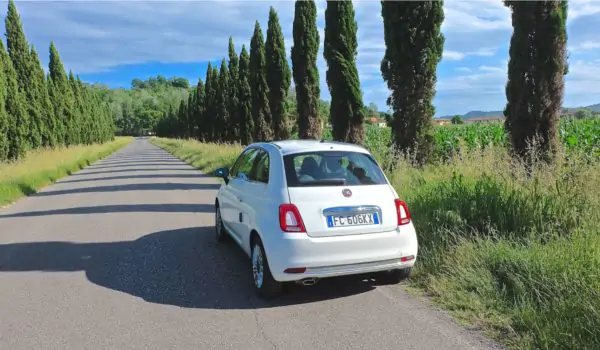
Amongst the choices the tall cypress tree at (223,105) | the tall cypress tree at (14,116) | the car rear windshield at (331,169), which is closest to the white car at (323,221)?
the car rear windshield at (331,169)

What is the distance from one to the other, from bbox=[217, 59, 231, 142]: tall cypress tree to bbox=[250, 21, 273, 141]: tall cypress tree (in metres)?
10.4

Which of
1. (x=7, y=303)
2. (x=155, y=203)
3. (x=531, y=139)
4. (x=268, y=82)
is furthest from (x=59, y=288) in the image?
(x=268, y=82)

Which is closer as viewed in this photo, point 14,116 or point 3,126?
point 3,126

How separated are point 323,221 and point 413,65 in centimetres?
785

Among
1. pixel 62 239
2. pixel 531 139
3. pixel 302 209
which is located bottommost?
pixel 62 239

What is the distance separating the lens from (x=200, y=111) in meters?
53.7

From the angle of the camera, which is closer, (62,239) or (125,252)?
(125,252)

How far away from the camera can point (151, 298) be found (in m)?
4.92

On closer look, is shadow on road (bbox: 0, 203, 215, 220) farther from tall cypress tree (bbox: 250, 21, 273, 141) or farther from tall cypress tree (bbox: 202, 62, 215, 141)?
tall cypress tree (bbox: 202, 62, 215, 141)

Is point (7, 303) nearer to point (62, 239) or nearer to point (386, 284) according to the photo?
point (62, 239)

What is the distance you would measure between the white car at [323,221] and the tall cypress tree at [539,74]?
3886mm

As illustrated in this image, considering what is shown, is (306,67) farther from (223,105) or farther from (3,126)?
(223,105)

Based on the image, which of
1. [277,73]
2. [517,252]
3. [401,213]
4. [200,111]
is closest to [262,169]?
[401,213]

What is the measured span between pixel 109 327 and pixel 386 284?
117 inches
